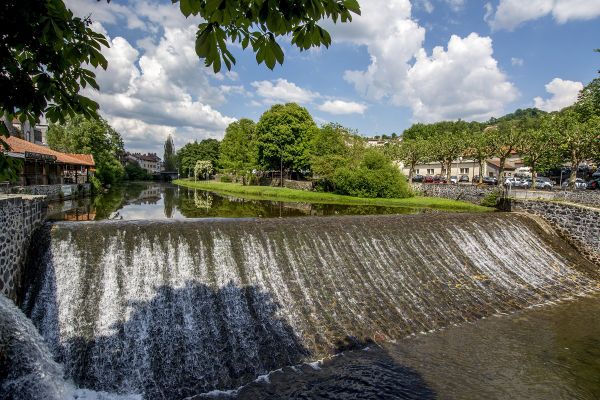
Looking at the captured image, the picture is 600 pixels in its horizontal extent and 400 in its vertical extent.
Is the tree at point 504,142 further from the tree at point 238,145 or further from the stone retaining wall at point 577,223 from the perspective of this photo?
the tree at point 238,145

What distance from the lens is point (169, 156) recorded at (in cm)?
15350

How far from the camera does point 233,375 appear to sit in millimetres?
9148

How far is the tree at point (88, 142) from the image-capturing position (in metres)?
52.7

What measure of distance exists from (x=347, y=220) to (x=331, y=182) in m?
30.3

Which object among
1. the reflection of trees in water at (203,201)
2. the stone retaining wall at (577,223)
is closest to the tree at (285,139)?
the reflection of trees in water at (203,201)

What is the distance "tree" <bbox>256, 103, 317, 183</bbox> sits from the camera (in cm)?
5541

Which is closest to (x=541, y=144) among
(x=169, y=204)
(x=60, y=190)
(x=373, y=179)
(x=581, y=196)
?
(x=581, y=196)

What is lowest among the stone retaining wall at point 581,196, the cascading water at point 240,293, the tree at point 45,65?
the cascading water at point 240,293

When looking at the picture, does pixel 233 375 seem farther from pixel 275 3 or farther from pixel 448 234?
pixel 448 234

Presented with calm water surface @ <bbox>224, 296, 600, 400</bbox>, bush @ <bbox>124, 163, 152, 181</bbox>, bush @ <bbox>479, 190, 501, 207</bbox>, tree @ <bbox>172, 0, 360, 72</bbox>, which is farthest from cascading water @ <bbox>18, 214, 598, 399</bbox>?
bush @ <bbox>124, 163, 152, 181</bbox>

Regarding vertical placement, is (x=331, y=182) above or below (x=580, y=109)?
below

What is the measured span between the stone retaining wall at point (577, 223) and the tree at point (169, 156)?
144 meters

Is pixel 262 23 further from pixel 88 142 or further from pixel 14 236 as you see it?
pixel 88 142

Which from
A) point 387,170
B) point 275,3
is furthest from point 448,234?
point 387,170
